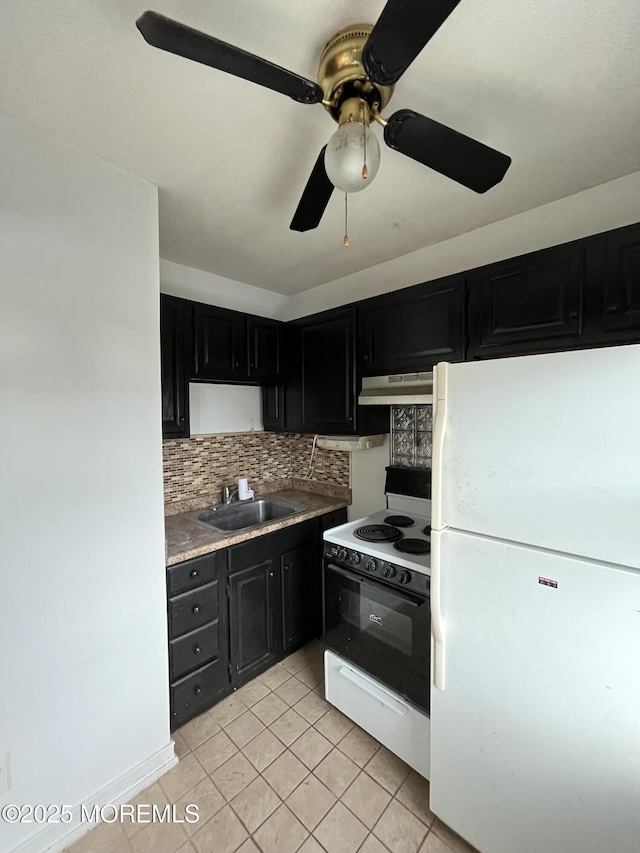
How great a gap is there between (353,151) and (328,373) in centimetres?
151

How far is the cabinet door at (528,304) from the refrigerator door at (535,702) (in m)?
0.92

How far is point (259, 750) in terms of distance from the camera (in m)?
1.71

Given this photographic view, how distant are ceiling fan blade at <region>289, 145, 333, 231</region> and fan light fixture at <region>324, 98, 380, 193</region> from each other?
5.5 inches

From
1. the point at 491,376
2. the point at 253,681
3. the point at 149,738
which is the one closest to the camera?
the point at 491,376

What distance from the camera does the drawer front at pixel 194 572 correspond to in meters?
1.73

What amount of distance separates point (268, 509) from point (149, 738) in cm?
143

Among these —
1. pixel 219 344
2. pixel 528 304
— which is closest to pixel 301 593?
pixel 219 344

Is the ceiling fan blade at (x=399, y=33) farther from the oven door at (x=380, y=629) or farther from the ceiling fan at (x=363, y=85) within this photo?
the oven door at (x=380, y=629)

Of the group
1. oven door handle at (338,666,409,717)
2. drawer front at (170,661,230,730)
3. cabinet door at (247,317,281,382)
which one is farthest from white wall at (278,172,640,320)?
drawer front at (170,661,230,730)

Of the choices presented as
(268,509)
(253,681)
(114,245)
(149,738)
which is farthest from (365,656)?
(114,245)

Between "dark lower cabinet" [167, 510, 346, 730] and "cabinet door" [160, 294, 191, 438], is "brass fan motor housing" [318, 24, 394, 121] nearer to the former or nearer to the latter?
"cabinet door" [160, 294, 191, 438]

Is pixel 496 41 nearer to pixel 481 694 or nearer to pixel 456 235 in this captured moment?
pixel 456 235

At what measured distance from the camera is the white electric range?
155 centimetres

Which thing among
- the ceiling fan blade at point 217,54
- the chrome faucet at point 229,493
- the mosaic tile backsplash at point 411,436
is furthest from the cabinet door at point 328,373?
the ceiling fan blade at point 217,54
